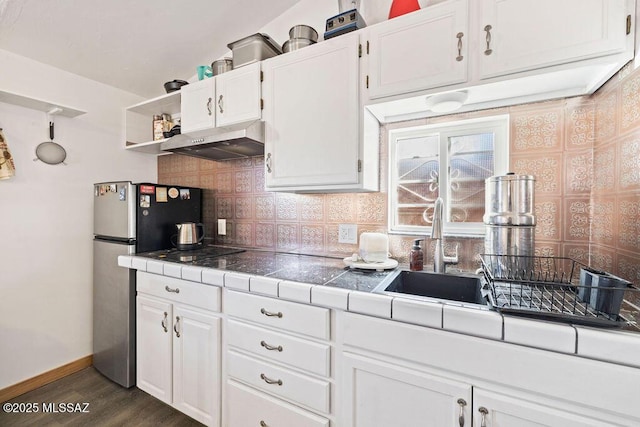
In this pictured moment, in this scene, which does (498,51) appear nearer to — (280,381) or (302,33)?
(302,33)

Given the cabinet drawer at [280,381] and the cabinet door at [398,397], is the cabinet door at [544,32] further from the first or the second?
the cabinet drawer at [280,381]

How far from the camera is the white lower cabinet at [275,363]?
3.63 feet

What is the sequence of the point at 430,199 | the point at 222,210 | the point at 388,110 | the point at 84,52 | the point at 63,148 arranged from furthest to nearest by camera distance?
the point at 222,210 < the point at 63,148 < the point at 84,52 < the point at 430,199 < the point at 388,110

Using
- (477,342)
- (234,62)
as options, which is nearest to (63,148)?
(234,62)

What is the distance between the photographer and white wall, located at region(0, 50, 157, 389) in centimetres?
183

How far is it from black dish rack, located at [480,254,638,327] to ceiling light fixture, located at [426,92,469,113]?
0.69 metres

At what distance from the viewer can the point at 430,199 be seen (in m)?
1.59

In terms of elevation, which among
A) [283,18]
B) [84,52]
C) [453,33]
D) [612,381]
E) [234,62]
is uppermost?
[283,18]

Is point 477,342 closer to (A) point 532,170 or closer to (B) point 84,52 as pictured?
(A) point 532,170

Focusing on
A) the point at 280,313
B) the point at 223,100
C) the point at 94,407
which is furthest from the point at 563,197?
the point at 94,407

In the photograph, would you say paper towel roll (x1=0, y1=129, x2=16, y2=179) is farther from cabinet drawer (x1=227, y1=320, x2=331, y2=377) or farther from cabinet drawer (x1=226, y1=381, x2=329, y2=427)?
cabinet drawer (x1=226, y1=381, x2=329, y2=427)

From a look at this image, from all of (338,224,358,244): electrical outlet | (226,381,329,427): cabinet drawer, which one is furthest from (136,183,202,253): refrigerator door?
(338,224,358,244): electrical outlet

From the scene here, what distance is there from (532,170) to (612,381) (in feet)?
2.99

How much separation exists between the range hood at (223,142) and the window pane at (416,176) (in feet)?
2.83
